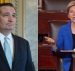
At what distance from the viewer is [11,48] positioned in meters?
2.79

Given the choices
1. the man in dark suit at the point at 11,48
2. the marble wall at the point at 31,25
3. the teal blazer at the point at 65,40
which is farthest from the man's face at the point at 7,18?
the marble wall at the point at 31,25

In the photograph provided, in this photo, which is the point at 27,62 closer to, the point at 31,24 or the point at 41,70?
the point at 31,24

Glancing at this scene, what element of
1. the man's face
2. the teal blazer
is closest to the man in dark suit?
the man's face

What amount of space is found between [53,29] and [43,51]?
1.35m

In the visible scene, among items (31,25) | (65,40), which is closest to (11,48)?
(65,40)

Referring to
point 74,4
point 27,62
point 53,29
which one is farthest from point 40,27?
point 27,62

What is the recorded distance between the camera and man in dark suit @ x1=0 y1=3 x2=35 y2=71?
271 cm

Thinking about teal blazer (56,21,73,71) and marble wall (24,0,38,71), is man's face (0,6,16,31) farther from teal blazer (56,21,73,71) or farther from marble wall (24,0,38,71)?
marble wall (24,0,38,71)

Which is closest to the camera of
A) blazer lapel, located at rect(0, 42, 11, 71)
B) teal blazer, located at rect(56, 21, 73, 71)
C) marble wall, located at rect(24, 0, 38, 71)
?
blazer lapel, located at rect(0, 42, 11, 71)

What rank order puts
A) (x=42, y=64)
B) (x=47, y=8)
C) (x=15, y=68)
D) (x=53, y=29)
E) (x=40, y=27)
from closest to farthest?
(x=15, y=68) → (x=53, y=29) → (x=42, y=64) → (x=40, y=27) → (x=47, y=8)

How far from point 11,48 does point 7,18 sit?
0.25 meters

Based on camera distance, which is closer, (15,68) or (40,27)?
(15,68)

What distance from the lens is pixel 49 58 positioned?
224 inches

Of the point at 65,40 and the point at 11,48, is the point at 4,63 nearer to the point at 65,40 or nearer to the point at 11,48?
the point at 11,48
